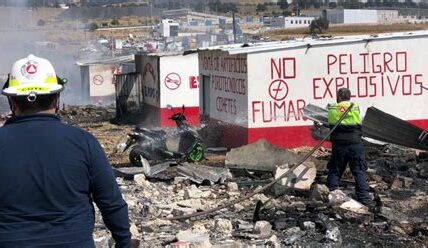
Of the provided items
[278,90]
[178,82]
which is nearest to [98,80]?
[178,82]

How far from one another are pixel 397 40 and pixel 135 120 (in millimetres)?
11892

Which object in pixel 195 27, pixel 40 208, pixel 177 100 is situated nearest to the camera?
pixel 40 208

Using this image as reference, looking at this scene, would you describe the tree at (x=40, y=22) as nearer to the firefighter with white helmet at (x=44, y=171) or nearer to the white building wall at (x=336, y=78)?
the white building wall at (x=336, y=78)

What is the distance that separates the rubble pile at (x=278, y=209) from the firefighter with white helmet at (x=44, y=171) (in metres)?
3.98

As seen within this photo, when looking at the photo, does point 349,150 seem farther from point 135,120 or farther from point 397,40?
point 135,120

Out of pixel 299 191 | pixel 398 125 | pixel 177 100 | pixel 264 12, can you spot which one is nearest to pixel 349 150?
pixel 299 191

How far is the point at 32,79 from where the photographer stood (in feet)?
11.1

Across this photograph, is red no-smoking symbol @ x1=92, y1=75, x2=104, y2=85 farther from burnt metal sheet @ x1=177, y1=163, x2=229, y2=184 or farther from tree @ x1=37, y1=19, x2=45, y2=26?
tree @ x1=37, y1=19, x2=45, y2=26

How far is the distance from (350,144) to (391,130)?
130 inches

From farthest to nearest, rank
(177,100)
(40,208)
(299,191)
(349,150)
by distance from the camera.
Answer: (177,100) < (299,191) < (349,150) < (40,208)

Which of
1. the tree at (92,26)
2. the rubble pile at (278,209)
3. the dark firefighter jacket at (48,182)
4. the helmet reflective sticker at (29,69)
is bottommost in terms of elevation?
the rubble pile at (278,209)

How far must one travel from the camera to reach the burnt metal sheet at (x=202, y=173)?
40.6 ft

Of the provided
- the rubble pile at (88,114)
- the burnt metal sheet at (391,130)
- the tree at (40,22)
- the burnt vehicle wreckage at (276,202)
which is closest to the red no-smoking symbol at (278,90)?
Result: the burnt vehicle wreckage at (276,202)

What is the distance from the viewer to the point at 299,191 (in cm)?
1100
